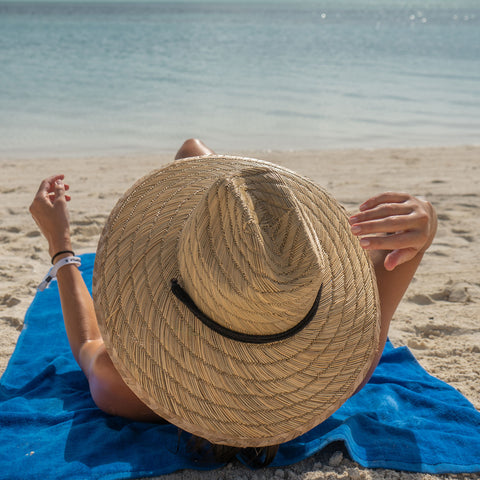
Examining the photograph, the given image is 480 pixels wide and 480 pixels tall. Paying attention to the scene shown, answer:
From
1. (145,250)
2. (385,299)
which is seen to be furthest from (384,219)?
(145,250)

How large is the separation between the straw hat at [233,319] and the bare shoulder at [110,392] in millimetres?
408

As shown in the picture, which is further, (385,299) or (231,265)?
(385,299)

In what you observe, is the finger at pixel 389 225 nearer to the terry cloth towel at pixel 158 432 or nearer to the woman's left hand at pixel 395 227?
the woman's left hand at pixel 395 227

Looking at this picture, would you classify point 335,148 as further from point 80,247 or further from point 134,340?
point 134,340

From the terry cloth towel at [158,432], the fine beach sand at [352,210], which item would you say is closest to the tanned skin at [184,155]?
the terry cloth towel at [158,432]

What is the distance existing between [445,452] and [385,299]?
1.60 ft

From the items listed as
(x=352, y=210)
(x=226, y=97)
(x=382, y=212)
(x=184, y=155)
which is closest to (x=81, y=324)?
(x=184, y=155)

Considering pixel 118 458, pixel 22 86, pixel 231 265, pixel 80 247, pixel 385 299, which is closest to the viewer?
pixel 231 265

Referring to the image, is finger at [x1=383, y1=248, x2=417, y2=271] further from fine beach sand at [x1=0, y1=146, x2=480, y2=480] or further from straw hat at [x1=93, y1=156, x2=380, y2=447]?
fine beach sand at [x1=0, y1=146, x2=480, y2=480]

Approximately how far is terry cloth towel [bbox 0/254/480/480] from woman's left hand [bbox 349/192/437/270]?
0.60m

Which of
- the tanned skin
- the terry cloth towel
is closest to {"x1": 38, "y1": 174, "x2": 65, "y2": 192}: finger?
the tanned skin

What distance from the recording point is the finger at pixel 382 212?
1507 millimetres

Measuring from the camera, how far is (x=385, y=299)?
5.75 feet

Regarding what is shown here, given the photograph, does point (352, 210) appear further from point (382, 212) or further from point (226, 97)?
point (226, 97)
